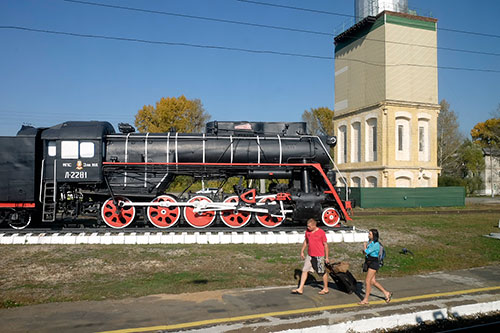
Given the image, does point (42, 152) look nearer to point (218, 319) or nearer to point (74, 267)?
point (74, 267)

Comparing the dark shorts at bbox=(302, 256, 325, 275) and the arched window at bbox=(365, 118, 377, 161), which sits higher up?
the arched window at bbox=(365, 118, 377, 161)

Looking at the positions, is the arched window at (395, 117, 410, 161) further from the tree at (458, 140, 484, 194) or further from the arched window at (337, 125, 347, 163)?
the tree at (458, 140, 484, 194)

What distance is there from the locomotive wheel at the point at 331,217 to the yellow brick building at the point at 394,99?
19.3m

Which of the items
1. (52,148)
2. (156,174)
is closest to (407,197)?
(156,174)

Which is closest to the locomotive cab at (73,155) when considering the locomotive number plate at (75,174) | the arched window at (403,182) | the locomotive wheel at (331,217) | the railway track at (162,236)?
the locomotive number plate at (75,174)

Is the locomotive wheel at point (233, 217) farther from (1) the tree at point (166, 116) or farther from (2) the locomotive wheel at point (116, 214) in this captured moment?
(1) the tree at point (166, 116)

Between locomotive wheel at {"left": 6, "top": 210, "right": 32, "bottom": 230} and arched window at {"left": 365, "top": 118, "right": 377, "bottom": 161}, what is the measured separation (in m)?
27.0

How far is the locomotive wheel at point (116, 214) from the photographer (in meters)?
12.5

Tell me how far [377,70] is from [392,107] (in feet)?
11.0

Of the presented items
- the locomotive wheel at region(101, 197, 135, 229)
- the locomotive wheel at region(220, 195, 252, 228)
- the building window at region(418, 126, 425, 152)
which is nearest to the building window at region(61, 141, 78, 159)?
the locomotive wheel at region(101, 197, 135, 229)

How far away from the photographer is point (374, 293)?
23.1 ft

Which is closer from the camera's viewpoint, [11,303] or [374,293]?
[11,303]

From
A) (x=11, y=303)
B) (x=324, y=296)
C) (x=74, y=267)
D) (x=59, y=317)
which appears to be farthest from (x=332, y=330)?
(x=74, y=267)

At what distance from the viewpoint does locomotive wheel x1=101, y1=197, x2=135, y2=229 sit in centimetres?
1246
